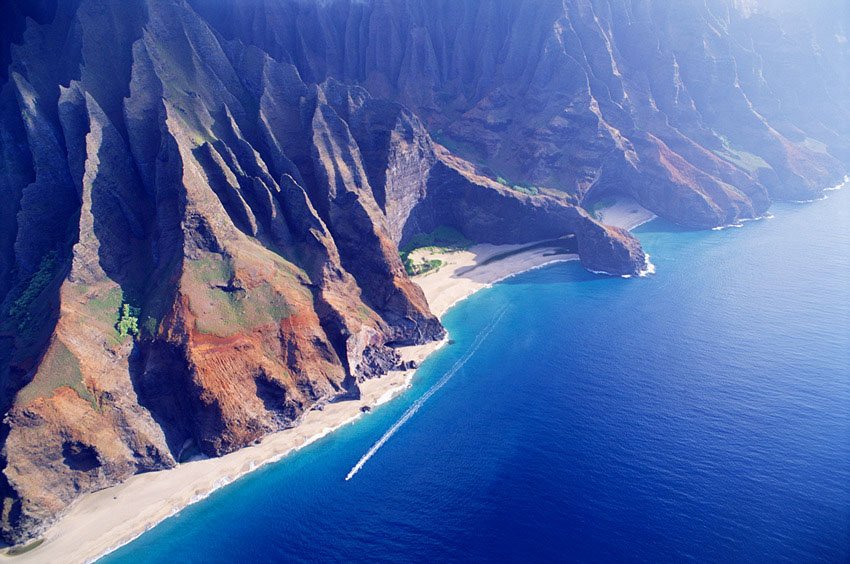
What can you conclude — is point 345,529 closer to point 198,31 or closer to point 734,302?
point 734,302

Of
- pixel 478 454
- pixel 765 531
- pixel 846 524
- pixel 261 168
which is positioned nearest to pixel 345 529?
pixel 478 454

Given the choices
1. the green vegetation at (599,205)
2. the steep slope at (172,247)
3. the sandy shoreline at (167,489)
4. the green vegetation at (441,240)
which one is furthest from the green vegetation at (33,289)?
the green vegetation at (599,205)

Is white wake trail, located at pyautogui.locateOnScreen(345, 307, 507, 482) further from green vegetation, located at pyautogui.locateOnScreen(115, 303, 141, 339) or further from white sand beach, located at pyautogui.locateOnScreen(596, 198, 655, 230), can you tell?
white sand beach, located at pyautogui.locateOnScreen(596, 198, 655, 230)

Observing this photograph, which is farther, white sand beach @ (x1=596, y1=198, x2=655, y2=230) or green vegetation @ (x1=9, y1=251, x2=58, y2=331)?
white sand beach @ (x1=596, y1=198, x2=655, y2=230)

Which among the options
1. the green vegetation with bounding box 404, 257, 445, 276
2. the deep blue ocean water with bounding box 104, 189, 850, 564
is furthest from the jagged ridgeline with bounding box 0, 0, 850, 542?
the deep blue ocean water with bounding box 104, 189, 850, 564

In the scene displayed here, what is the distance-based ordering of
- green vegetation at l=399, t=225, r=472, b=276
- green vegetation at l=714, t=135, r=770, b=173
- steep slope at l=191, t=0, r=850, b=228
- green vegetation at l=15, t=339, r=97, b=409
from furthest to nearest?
1. green vegetation at l=714, t=135, r=770, b=173
2. steep slope at l=191, t=0, r=850, b=228
3. green vegetation at l=399, t=225, r=472, b=276
4. green vegetation at l=15, t=339, r=97, b=409
